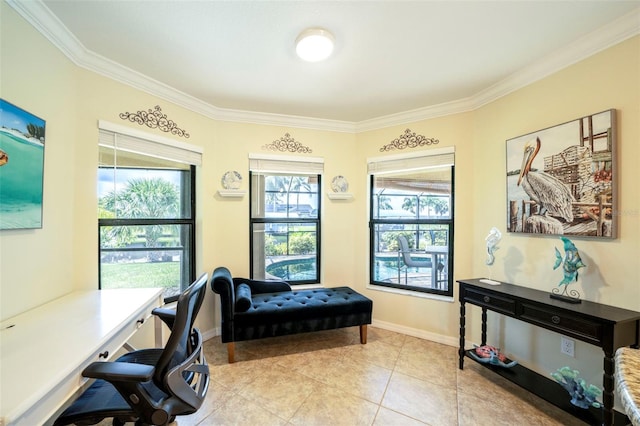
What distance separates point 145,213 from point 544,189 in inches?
132

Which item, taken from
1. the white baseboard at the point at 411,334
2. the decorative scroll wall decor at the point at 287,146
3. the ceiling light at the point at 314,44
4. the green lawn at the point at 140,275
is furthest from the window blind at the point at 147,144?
the white baseboard at the point at 411,334

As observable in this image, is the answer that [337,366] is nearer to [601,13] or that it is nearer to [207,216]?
[207,216]

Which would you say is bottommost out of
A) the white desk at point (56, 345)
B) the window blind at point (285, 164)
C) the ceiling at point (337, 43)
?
the white desk at point (56, 345)

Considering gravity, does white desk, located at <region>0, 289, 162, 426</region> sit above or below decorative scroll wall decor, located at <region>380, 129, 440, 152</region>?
below

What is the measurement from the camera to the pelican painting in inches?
74.9

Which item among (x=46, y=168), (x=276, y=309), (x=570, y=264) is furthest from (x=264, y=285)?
(x=570, y=264)

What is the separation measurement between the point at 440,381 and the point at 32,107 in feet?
10.9

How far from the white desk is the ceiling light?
1944 millimetres

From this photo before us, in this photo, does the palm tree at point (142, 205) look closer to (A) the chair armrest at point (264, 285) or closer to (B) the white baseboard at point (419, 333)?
(A) the chair armrest at point (264, 285)

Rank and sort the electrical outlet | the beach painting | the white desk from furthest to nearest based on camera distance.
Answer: the electrical outlet, the beach painting, the white desk

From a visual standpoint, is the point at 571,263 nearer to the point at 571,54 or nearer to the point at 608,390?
the point at 608,390

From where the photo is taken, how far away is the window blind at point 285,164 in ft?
10.0

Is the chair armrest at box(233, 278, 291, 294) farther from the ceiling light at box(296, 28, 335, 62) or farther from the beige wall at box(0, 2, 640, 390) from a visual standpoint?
the ceiling light at box(296, 28, 335, 62)

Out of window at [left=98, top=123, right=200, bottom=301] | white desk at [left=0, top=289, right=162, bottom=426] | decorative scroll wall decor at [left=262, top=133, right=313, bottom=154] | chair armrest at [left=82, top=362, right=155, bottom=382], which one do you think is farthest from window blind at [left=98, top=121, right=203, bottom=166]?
chair armrest at [left=82, top=362, right=155, bottom=382]
